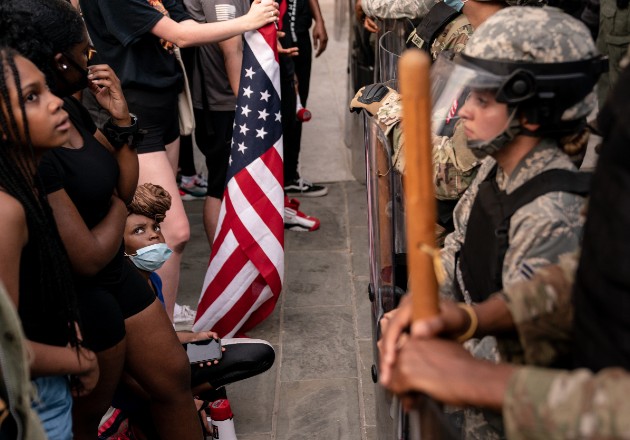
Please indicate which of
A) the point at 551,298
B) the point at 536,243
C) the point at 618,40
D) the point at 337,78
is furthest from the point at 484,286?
the point at 337,78

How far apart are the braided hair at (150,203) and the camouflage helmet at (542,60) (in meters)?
1.85

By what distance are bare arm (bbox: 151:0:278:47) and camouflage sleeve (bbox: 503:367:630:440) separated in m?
3.08

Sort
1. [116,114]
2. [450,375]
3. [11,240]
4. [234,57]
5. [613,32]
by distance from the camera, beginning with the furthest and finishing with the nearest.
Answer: [613,32], [234,57], [116,114], [11,240], [450,375]

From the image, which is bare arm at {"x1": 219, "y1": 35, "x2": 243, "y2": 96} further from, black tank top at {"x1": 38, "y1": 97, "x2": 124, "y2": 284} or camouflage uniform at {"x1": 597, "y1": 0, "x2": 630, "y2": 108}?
camouflage uniform at {"x1": 597, "y1": 0, "x2": 630, "y2": 108}

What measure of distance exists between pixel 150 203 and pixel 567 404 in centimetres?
250

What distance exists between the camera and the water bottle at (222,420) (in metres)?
3.66

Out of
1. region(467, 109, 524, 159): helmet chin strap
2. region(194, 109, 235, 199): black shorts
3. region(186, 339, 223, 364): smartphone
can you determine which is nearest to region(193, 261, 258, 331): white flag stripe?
region(194, 109, 235, 199): black shorts

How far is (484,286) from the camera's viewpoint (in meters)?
2.30

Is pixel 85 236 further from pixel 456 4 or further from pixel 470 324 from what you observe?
pixel 456 4

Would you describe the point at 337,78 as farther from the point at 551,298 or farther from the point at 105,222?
the point at 551,298

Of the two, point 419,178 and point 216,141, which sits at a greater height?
point 419,178

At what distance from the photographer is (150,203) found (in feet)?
12.1

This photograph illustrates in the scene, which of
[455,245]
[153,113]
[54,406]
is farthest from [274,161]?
[54,406]

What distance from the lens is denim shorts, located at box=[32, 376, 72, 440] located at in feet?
7.97
